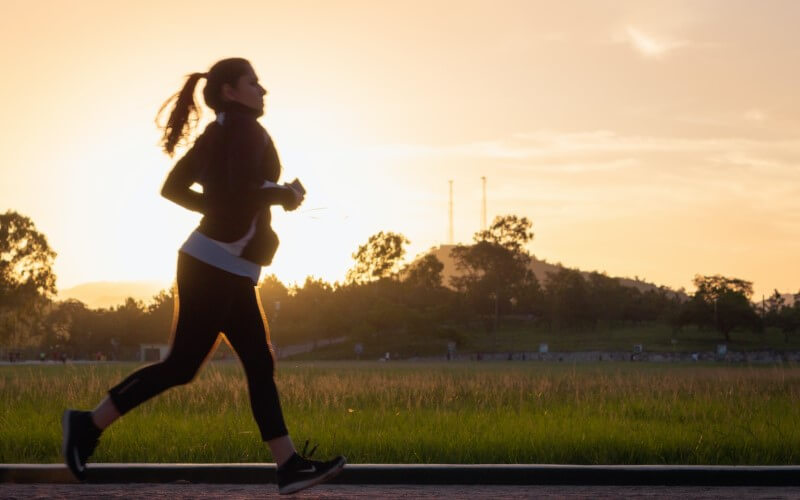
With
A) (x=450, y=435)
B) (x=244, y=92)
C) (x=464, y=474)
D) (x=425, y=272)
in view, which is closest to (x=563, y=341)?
(x=425, y=272)

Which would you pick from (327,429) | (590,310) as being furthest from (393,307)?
(327,429)

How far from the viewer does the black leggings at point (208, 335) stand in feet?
15.4

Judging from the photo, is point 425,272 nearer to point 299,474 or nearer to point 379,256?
point 379,256

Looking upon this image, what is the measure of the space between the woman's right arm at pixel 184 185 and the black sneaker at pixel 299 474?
126cm

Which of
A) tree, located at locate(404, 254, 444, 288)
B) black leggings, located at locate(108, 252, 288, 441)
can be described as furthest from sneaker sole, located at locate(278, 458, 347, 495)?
tree, located at locate(404, 254, 444, 288)

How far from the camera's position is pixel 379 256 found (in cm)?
9475

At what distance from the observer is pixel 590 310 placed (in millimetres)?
97500

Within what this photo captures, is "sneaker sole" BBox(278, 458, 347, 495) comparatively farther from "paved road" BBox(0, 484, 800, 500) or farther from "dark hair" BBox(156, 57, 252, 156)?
"dark hair" BBox(156, 57, 252, 156)

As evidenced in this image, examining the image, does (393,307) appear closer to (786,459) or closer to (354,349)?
(354,349)

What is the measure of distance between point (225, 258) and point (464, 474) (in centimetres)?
228

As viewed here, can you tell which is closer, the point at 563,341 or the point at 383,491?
the point at 383,491

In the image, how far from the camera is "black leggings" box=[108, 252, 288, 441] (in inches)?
185

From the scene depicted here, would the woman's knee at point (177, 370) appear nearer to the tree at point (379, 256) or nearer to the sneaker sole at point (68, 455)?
the sneaker sole at point (68, 455)

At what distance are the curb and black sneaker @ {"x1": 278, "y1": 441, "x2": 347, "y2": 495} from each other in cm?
128
